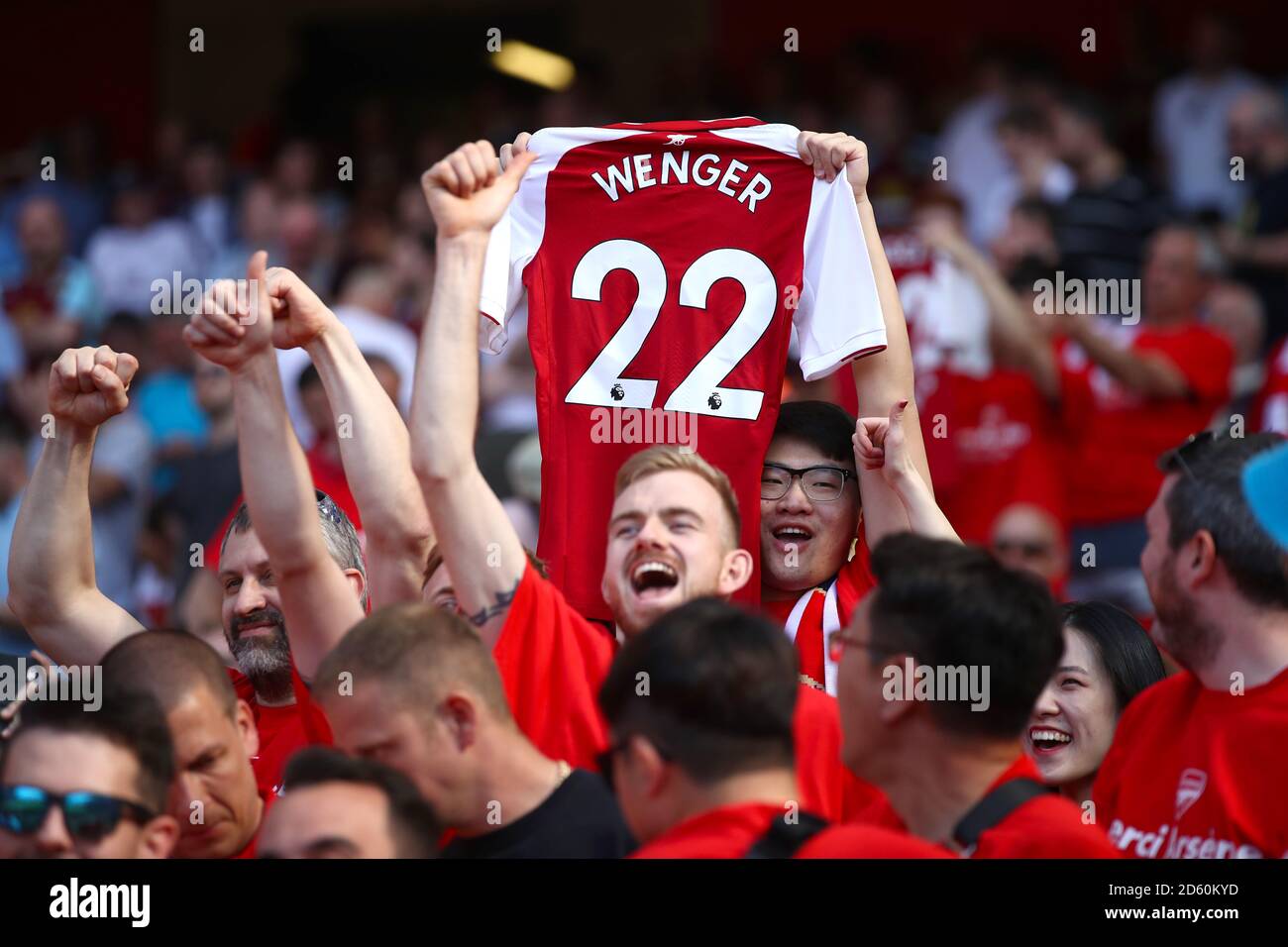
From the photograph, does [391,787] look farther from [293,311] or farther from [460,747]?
[293,311]

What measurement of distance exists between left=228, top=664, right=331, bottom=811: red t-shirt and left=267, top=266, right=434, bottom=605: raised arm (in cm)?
31

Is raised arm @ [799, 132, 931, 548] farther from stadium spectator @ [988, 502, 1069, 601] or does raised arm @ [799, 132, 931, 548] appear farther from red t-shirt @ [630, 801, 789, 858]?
stadium spectator @ [988, 502, 1069, 601]

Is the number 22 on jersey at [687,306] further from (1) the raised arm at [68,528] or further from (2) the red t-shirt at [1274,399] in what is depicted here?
(2) the red t-shirt at [1274,399]

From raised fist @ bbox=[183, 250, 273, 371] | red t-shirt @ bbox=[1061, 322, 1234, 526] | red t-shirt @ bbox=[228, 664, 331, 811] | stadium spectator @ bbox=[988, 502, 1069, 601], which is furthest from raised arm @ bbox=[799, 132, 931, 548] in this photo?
red t-shirt @ bbox=[1061, 322, 1234, 526]

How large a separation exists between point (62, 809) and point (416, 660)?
24.9 inches

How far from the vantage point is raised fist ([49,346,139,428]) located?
3854mm

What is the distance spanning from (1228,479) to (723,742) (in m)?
1.25

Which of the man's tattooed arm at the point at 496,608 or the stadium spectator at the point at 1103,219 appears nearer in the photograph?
the man's tattooed arm at the point at 496,608

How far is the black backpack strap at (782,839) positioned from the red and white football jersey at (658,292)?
1630 mm

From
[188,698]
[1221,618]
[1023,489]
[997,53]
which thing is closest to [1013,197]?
[997,53]

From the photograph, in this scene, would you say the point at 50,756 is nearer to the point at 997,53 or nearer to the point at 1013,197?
the point at 1013,197

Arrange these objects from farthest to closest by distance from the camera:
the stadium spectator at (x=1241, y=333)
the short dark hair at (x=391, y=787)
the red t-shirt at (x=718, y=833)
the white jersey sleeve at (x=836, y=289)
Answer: the stadium spectator at (x=1241, y=333)
the white jersey sleeve at (x=836, y=289)
the short dark hair at (x=391, y=787)
the red t-shirt at (x=718, y=833)

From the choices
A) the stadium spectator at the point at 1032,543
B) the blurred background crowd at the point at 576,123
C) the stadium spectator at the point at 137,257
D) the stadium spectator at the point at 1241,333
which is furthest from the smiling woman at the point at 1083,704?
the stadium spectator at the point at 137,257

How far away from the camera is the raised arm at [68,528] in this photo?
389 cm
